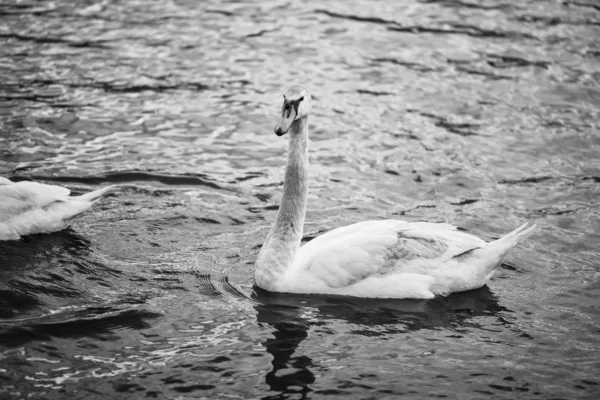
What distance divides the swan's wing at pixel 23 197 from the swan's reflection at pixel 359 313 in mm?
2888

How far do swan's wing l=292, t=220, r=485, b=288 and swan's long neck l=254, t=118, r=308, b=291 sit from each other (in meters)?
0.18

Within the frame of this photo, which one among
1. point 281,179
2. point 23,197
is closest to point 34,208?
point 23,197

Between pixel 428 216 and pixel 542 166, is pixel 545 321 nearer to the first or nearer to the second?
pixel 428 216

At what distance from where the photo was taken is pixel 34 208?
11.2 m

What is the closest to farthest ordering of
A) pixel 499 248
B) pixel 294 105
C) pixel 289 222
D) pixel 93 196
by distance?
pixel 294 105 < pixel 499 248 < pixel 289 222 < pixel 93 196

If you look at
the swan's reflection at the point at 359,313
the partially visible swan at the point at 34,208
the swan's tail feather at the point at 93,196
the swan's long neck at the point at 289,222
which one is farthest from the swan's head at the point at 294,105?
the partially visible swan at the point at 34,208

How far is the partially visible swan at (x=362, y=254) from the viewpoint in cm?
1005

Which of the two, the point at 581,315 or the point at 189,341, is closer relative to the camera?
the point at 189,341

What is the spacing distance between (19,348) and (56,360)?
422 mm

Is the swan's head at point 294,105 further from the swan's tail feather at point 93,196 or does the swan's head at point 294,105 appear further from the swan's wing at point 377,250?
the swan's tail feather at point 93,196

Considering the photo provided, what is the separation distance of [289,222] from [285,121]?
4.06ft

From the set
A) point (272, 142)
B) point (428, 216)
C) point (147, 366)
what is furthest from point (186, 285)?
point (272, 142)

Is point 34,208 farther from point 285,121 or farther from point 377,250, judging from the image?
point 377,250

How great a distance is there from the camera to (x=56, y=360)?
28.3 feet
